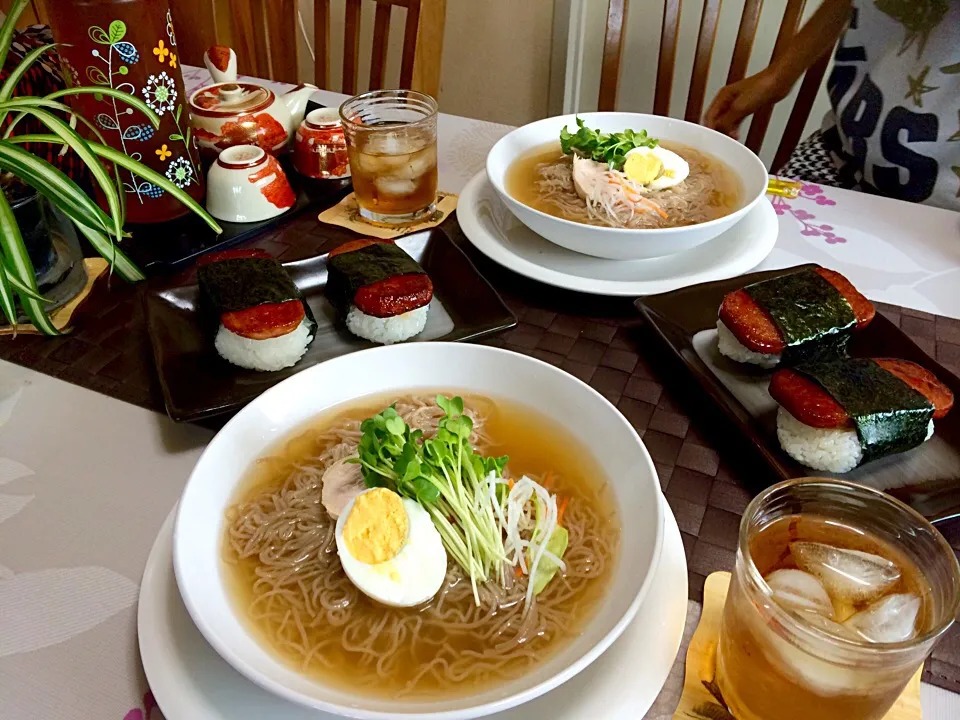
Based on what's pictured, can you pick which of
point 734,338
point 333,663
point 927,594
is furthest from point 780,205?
point 333,663

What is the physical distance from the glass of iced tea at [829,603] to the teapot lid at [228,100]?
4.90ft

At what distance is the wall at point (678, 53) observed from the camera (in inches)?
115

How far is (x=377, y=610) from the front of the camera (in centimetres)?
85

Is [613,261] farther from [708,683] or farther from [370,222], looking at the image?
[708,683]

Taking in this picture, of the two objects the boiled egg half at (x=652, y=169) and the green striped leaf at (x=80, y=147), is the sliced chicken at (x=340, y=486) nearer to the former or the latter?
the green striped leaf at (x=80, y=147)

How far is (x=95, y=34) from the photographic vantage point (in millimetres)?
1336

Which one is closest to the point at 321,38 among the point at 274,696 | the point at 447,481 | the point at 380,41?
the point at 380,41

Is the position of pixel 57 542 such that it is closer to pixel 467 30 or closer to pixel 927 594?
pixel 927 594

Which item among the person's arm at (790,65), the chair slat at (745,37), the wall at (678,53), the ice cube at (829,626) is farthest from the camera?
the wall at (678,53)

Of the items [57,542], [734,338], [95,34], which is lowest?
[57,542]

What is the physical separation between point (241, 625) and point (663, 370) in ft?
2.56

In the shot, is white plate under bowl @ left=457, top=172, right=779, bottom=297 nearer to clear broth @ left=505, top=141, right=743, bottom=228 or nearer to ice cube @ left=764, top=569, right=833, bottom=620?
clear broth @ left=505, top=141, right=743, bottom=228

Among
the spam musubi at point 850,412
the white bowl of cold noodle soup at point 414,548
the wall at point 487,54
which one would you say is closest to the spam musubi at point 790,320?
the spam musubi at point 850,412

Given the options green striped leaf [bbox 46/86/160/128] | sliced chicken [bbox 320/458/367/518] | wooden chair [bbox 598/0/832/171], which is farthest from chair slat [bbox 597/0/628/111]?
sliced chicken [bbox 320/458/367/518]
